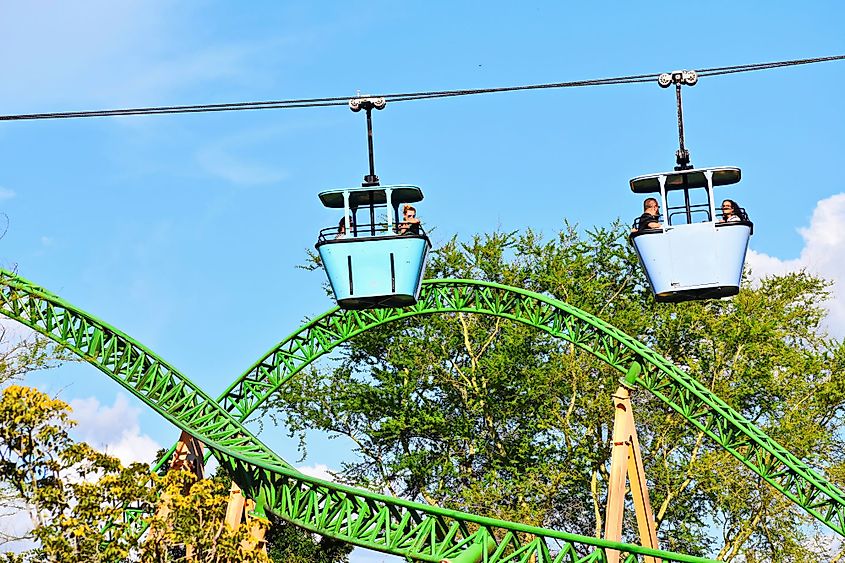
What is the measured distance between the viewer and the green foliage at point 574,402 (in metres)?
24.1

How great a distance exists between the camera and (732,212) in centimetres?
915

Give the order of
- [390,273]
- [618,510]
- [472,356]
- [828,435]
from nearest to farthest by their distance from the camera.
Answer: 1. [390,273]
2. [618,510]
3. [828,435]
4. [472,356]

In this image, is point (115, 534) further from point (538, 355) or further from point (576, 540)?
point (538, 355)

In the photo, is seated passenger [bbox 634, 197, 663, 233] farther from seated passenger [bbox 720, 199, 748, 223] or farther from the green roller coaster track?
the green roller coaster track

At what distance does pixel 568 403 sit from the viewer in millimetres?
25891

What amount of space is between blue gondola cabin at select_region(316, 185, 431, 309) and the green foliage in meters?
15.1

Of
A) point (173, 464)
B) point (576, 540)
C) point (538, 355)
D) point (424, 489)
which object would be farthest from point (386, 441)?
point (576, 540)

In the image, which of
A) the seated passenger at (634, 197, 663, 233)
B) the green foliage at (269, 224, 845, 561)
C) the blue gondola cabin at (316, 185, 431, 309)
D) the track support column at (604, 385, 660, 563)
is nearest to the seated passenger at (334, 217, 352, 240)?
the blue gondola cabin at (316, 185, 431, 309)

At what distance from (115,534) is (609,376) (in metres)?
16.3

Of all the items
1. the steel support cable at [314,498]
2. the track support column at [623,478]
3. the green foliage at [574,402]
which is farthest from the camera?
the green foliage at [574,402]

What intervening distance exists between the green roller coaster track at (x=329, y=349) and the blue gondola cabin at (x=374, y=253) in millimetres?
3576

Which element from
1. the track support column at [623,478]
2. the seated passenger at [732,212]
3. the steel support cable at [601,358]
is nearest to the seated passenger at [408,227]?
the seated passenger at [732,212]

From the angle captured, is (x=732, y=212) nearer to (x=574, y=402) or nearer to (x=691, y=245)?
(x=691, y=245)

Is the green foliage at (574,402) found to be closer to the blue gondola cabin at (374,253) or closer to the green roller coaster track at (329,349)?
the green roller coaster track at (329,349)
